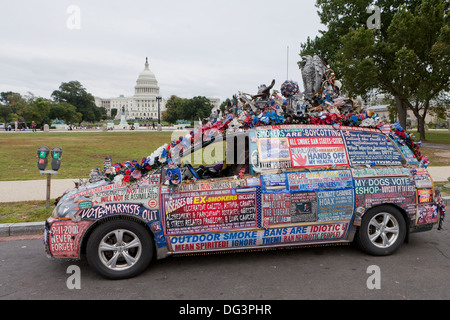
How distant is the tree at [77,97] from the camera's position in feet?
369

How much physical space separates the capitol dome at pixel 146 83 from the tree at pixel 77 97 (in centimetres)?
2882

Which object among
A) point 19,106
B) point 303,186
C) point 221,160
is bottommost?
point 303,186

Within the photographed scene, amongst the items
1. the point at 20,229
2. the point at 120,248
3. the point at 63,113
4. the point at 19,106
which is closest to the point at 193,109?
the point at 63,113

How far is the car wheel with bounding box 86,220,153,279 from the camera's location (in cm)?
364

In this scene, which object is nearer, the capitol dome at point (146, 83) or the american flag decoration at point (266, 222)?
the american flag decoration at point (266, 222)

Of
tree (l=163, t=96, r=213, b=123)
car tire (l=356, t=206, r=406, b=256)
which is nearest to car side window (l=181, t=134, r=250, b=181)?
car tire (l=356, t=206, r=406, b=256)

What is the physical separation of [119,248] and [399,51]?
938 inches

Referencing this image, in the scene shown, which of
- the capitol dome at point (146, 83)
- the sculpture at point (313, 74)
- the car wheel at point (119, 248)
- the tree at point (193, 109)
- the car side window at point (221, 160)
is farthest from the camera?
the capitol dome at point (146, 83)

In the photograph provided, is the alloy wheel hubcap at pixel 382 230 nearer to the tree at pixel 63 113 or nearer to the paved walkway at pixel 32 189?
the paved walkway at pixel 32 189

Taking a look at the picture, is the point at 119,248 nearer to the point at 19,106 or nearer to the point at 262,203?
the point at 262,203

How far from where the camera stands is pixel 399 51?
22266 mm

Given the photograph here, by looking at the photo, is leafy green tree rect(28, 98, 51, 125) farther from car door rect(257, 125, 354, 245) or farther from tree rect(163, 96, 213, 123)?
car door rect(257, 125, 354, 245)

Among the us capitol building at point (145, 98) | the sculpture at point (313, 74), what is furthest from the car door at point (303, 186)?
the us capitol building at point (145, 98)
